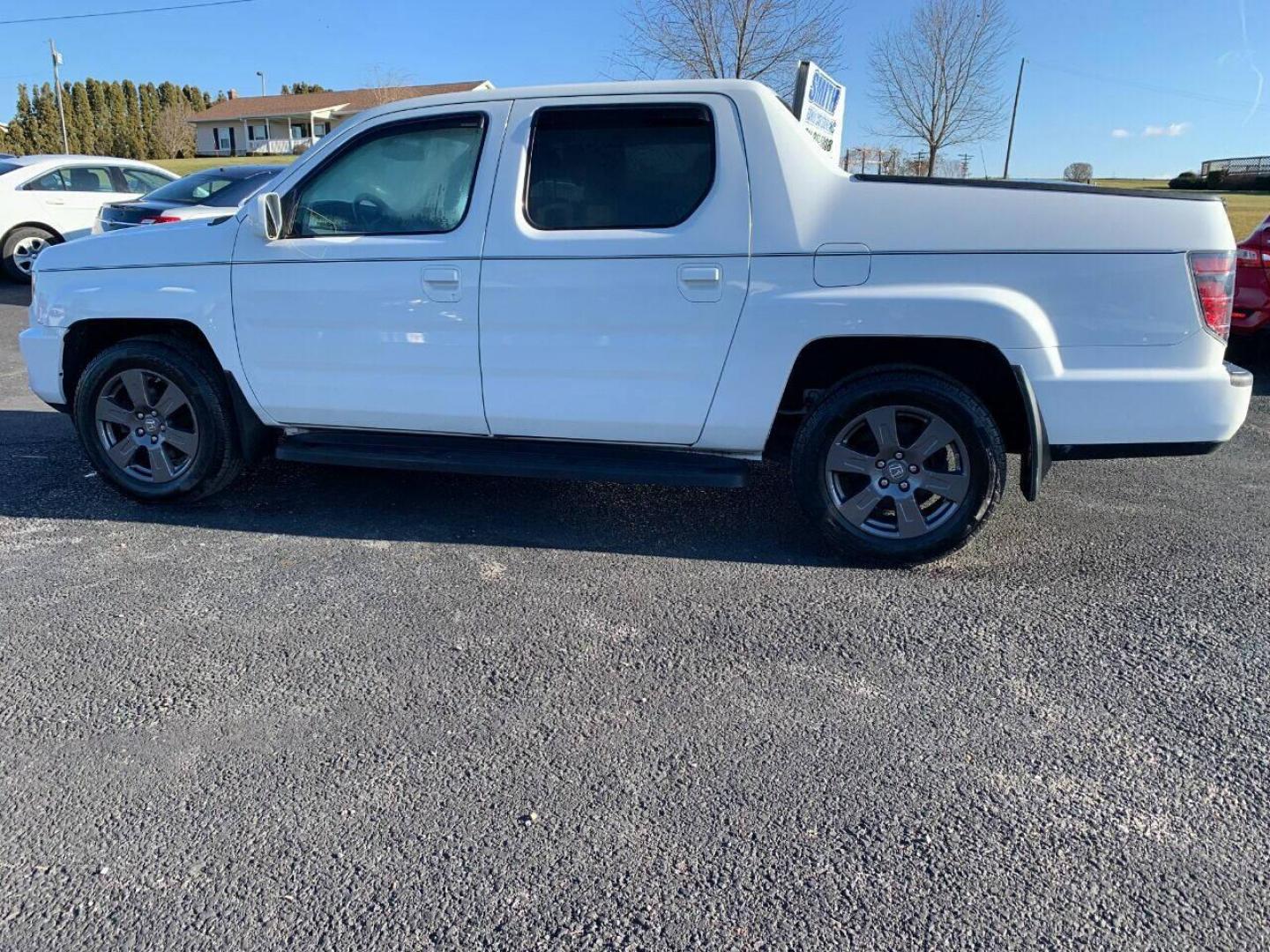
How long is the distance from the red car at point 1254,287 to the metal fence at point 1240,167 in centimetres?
5845

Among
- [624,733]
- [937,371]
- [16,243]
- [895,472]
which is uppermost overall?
[16,243]

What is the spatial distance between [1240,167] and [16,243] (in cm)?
7005

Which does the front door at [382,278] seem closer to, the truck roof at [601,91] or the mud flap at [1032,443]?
the truck roof at [601,91]

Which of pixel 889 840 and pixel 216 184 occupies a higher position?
pixel 216 184

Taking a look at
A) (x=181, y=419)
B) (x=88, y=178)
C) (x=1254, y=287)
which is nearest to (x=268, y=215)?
(x=181, y=419)

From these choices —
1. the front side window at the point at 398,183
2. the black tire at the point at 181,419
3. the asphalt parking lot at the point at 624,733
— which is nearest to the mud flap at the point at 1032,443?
the asphalt parking lot at the point at 624,733

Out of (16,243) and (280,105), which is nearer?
(16,243)

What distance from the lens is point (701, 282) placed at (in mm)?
3900

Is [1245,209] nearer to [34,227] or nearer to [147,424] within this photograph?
[34,227]

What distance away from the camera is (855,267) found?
378 cm

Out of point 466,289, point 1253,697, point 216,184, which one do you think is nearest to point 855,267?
point 466,289

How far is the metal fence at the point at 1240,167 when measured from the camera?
57.5m

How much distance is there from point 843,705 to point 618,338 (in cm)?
180

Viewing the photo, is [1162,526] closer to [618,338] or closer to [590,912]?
[618,338]
